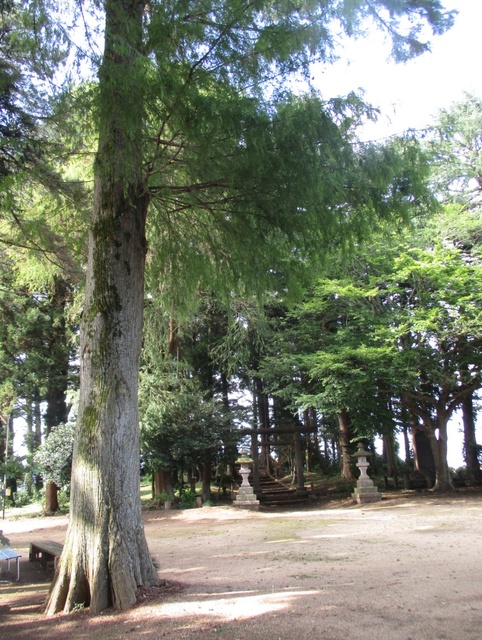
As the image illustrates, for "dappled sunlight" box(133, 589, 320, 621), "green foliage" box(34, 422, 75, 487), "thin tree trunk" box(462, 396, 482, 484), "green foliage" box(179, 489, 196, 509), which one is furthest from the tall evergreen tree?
"thin tree trunk" box(462, 396, 482, 484)

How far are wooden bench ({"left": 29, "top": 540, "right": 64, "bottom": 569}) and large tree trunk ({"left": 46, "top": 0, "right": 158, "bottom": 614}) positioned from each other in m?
1.81

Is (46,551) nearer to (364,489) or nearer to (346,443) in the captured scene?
(364,489)

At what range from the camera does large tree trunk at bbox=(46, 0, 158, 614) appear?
4.17 m

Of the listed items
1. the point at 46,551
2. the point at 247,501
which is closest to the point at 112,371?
the point at 46,551

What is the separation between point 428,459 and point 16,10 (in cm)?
1874

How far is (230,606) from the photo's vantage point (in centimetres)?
415

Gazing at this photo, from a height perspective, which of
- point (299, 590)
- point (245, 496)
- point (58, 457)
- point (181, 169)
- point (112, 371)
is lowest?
A: point (245, 496)

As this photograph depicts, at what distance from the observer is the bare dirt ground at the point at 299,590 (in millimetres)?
→ 3580

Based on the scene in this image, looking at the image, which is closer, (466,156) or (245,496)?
(245,496)

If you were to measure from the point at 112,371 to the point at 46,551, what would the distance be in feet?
10.9

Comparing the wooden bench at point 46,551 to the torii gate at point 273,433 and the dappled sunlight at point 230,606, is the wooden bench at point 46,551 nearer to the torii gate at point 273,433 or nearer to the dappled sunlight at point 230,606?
the dappled sunlight at point 230,606

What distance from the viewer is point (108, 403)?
4535 mm

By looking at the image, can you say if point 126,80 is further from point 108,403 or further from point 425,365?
point 425,365

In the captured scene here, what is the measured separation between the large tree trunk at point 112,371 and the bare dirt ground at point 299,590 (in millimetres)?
319
